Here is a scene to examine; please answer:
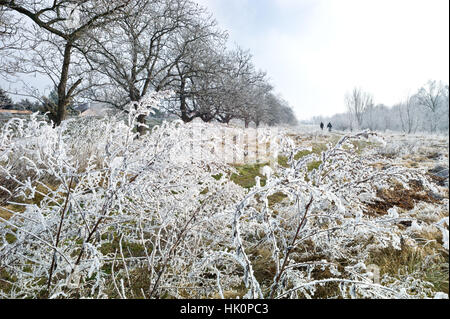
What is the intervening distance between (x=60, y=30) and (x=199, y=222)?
4.60 meters

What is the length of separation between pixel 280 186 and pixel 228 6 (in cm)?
213

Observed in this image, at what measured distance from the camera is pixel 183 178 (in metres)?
1.79

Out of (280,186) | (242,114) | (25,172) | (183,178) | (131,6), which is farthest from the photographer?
(242,114)

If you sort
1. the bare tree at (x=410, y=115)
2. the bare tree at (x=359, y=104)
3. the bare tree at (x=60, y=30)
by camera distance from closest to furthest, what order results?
the bare tree at (x=60, y=30) < the bare tree at (x=410, y=115) < the bare tree at (x=359, y=104)

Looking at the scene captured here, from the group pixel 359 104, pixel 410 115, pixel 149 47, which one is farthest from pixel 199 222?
pixel 359 104

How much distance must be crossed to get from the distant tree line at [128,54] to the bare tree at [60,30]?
0.05ft

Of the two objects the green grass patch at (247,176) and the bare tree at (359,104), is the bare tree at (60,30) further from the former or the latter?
the bare tree at (359,104)

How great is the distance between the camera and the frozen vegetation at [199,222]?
3.43 ft

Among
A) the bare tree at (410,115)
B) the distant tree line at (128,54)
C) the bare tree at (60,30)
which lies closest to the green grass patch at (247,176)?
the distant tree line at (128,54)

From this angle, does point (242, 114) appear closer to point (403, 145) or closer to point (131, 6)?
point (131, 6)

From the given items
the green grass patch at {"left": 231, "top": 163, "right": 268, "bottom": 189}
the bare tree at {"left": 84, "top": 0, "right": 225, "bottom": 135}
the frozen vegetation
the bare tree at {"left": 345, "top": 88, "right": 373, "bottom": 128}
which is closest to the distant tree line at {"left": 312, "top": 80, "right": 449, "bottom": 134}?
the bare tree at {"left": 345, "top": 88, "right": 373, "bottom": 128}

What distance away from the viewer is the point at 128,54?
608cm
